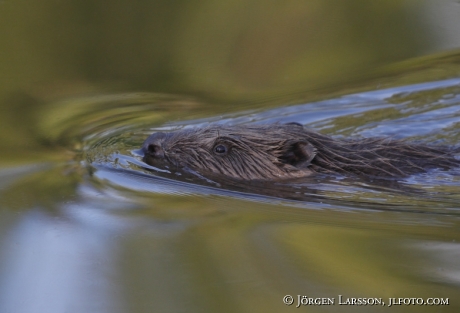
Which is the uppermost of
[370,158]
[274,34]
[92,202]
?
[274,34]

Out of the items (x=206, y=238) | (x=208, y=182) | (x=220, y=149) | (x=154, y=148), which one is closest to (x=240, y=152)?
(x=220, y=149)

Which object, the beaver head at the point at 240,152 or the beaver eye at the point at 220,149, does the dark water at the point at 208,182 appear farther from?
the beaver eye at the point at 220,149

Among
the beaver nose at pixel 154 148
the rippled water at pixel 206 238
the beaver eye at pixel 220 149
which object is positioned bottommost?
the rippled water at pixel 206 238

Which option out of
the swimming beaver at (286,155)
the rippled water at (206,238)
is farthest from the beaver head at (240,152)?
the rippled water at (206,238)

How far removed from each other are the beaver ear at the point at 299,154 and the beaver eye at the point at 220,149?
17.2 inches

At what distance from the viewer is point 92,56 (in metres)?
7.65

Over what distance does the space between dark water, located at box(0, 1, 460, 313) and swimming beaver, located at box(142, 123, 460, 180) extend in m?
0.16

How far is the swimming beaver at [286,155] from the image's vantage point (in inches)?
211

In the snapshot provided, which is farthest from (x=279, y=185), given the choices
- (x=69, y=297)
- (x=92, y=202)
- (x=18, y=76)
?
(x=18, y=76)

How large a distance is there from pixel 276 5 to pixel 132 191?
457cm

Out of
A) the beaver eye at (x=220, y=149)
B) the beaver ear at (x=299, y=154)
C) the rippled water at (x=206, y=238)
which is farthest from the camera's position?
the beaver eye at (x=220, y=149)

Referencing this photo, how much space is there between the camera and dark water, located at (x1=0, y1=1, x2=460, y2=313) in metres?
3.25

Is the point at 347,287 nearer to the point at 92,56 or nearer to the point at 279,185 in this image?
the point at 279,185

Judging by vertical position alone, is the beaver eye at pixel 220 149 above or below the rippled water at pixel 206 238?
above
